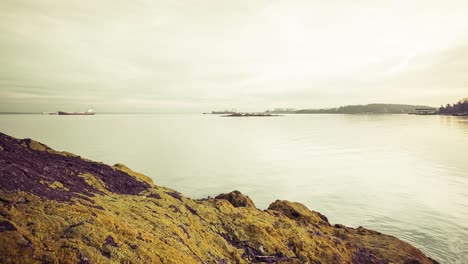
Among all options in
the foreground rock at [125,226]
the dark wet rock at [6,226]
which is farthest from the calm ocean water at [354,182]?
the dark wet rock at [6,226]

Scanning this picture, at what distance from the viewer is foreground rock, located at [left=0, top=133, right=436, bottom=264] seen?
3930 mm

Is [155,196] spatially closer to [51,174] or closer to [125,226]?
[51,174]

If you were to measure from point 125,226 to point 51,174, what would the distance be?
9.74ft

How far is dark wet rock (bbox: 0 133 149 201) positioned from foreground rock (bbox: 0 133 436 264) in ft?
0.09

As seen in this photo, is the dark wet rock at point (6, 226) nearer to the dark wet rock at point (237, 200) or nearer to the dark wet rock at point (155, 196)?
the dark wet rock at point (155, 196)

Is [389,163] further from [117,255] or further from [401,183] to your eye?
[117,255]

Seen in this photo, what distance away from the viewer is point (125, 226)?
197 inches

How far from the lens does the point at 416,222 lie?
52.5 feet

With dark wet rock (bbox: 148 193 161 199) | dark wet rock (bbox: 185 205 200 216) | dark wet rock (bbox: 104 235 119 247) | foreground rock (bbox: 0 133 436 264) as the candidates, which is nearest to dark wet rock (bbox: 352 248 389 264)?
foreground rock (bbox: 0 133 436 264)

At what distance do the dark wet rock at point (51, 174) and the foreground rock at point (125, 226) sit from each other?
27 mm

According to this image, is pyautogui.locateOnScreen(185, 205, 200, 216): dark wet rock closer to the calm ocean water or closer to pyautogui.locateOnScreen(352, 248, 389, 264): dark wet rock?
pyautogui.locateOnScreen(352, 248, 389, 264): dark wet rock

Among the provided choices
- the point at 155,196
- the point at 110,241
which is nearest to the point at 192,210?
the point at 155,196

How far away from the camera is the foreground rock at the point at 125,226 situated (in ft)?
12.9

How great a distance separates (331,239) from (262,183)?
688 inches
